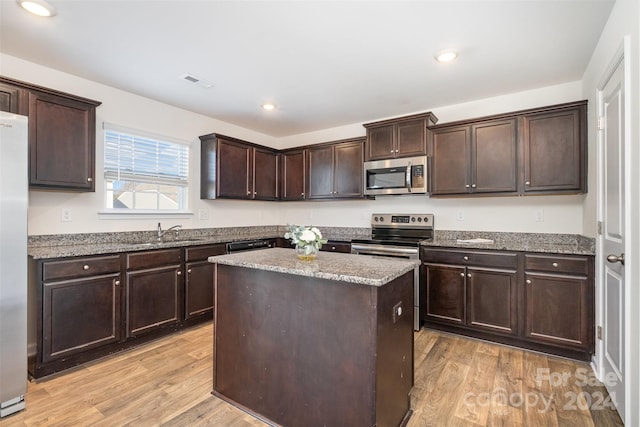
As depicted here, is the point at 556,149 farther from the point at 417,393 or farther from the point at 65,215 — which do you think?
the point at 65,215

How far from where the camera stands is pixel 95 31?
2184 millimetres

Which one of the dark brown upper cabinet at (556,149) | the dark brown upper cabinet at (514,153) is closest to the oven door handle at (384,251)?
the dark brown upper cabinet at (514,153)

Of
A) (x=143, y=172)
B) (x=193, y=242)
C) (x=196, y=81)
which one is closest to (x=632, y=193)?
(x=196, y=81)

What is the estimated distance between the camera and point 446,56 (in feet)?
8.17

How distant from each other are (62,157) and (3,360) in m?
1.57

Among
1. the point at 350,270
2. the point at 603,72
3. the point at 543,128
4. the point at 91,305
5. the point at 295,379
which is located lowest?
the point at 295,379

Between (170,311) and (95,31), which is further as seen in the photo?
(170,311)

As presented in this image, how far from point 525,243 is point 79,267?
160 inches

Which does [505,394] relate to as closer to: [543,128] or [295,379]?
[295,379]

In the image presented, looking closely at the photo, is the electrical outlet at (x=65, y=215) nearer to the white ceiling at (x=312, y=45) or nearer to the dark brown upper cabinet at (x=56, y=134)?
the dark brown upper cabinet at (x=56, y=134)

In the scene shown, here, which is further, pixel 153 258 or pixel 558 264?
pixel 153 258

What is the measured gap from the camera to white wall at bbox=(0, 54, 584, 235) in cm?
277

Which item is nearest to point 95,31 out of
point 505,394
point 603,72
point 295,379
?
point 295,379

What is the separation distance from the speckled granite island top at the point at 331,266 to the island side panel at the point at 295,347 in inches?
2.7
